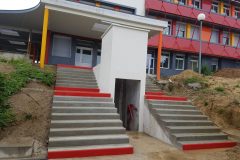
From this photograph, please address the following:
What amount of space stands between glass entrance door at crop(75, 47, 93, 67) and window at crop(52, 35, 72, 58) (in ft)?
2.54

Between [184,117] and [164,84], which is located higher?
[164,84]

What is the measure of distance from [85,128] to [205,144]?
3.79 m

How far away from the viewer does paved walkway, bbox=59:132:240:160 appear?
238 inches

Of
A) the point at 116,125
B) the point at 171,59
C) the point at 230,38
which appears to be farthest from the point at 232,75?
the point at 116,125

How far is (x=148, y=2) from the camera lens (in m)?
21.2

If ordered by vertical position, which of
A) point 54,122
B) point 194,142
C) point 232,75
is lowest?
point 194,142

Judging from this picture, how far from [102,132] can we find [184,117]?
Answer: 3.47 m

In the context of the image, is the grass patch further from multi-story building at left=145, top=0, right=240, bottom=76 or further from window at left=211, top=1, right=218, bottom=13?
window at left=211, top=1, right=218, bottom=13

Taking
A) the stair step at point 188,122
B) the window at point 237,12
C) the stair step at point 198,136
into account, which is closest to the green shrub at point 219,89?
the stair step at point 188,122

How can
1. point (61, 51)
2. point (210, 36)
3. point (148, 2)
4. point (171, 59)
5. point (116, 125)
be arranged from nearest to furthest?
point (116, 125), point (61, 51), point (148, 2), point (171, 59), point (210, 36)

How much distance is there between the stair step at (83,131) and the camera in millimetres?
6234

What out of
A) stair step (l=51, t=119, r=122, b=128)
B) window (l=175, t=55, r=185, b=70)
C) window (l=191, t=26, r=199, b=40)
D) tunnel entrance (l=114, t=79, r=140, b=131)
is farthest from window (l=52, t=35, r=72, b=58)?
window (l=191, t=26, r=199, b=40)

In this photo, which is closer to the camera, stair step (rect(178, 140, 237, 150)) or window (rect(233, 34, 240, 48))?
stair step (rect(178, 140, 237, 150))

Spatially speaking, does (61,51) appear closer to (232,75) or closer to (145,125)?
(145,125)
